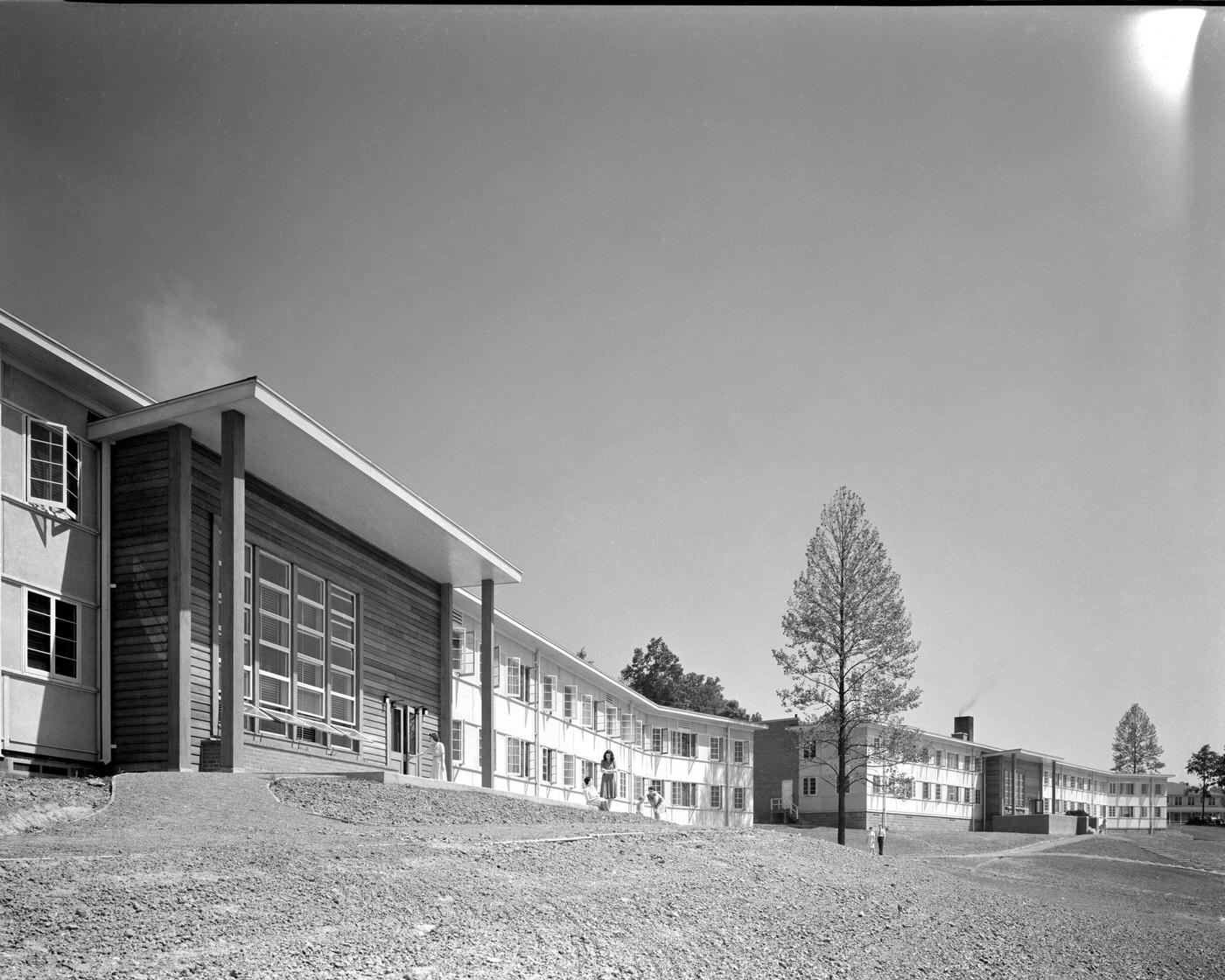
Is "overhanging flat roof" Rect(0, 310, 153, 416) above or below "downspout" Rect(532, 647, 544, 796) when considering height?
above

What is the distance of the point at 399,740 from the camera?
20266 mm

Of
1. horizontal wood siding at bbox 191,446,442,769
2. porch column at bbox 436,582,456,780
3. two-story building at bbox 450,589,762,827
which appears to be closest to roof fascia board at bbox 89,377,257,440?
horizontal wood siding at bbox 191,446,442,769

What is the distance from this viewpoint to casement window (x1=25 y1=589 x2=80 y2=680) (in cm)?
1268

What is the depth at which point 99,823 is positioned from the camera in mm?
9148

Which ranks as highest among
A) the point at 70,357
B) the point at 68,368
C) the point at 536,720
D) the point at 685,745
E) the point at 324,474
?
the point at 70,357

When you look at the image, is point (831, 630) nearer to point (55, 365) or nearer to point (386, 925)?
point (55, 365)

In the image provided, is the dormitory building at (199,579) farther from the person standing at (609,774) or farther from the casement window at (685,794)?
the casement window at (685,794)

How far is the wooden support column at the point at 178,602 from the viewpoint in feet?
43.5

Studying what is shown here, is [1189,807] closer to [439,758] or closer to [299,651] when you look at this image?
[439,758]

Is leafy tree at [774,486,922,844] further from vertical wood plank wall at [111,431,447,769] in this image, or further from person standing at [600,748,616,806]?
vertical wood plank wall at [111,431,447,769]

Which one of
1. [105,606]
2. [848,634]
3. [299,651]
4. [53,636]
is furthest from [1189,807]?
[53,636]

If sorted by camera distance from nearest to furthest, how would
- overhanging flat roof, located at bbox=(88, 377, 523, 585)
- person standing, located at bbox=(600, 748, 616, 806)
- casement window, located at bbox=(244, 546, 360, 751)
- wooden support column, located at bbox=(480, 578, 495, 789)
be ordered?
overhanging flat roof, located at bbox=(88, 377, 523, 585), casement window, located at bbox=(244, 546, 360, 751), person standing, located at bbox=(600, 748, 616, 806), wooden support column, located at bbox=(480, 578, 495, 789)

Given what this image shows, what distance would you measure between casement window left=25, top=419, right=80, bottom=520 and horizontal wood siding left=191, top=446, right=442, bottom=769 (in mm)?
1551

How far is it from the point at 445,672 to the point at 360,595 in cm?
382
